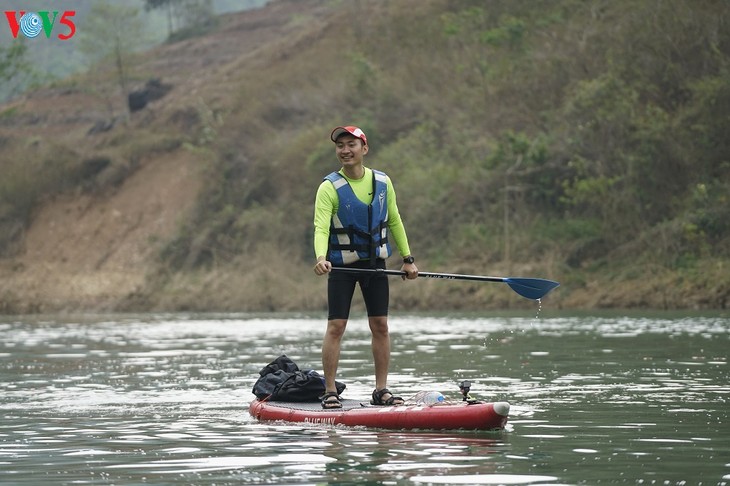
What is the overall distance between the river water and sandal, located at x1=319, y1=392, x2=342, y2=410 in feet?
1.34

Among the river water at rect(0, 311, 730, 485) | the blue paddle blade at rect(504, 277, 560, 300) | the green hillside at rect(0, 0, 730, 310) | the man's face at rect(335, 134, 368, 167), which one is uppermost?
the green hillside at rect(0, 0, 730, 310)

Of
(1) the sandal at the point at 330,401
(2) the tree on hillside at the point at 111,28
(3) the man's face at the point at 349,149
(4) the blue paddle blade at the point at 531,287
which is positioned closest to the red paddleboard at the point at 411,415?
(1) the sandal at the point at 330,401

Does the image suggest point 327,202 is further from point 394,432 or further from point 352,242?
point 394,432

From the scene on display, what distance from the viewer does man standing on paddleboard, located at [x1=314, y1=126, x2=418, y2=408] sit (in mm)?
11742

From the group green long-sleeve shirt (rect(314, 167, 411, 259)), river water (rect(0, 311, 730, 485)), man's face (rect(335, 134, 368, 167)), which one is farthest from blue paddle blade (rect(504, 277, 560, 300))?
man's face (rect(335, 134, 368, 167))

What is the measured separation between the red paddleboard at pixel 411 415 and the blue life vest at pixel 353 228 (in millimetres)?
1277

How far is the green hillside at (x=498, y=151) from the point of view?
41.0 meters

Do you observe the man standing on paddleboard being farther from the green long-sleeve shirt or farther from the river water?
the river water

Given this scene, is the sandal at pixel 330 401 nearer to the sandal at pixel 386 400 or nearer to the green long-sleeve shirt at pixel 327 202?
the sandal at pixel 386 400

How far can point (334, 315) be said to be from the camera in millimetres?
11820

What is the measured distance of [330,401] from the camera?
1173 centimetres

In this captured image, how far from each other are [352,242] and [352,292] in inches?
16.7

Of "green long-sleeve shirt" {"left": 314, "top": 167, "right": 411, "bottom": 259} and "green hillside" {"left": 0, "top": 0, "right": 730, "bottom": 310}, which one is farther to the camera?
"green hillside" {"left": 0, "top": 0, "right": 730, "bottom": 310}

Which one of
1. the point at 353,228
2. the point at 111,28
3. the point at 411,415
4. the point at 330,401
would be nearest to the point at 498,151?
the point at 353,228
